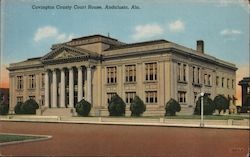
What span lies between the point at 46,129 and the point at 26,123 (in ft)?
3.18

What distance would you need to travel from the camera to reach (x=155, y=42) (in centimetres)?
1586

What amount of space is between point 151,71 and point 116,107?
3077 mm

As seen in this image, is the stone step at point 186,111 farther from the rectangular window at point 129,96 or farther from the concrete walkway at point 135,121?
the rectangular window at point 129,96

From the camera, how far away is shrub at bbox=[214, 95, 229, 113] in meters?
15.6

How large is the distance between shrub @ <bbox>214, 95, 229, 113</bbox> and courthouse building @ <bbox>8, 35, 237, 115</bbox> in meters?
0.26

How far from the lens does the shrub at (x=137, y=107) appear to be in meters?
16.7

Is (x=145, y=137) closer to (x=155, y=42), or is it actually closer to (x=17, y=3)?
(x=155, y=42)

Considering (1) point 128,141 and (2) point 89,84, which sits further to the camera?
(2) point 89,84

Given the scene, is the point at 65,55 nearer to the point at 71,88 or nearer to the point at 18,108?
the point at 71,88

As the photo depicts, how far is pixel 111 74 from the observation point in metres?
18.9

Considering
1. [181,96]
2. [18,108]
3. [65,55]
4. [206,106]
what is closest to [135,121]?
[181,96]

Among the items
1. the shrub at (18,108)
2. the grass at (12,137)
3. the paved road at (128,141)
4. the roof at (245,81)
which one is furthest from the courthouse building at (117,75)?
the grass at (12,137)

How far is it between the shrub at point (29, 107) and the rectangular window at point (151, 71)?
5.17 metres

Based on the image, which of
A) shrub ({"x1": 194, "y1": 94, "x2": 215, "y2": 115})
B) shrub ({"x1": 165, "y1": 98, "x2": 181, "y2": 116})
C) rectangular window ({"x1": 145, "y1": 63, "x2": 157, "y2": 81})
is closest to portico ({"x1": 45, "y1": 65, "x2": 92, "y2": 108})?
rectangular window ({"x1": 145, "y1": 63, "x2": 157, "y2": 81})
